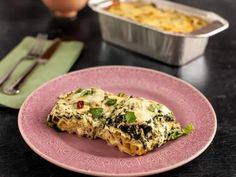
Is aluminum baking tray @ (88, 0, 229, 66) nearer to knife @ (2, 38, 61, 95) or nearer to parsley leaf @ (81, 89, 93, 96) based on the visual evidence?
knife @ (2, 38, 61, 95)

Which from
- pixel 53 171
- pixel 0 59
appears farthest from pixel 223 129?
pixel 0 59

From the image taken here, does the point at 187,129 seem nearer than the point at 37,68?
Yes

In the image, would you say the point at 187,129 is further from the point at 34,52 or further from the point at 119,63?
the point at 34,52

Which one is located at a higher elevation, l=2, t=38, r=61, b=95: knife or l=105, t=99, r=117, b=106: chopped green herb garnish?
l=105, t=99, r=117, b=106: chopped green herb garnish

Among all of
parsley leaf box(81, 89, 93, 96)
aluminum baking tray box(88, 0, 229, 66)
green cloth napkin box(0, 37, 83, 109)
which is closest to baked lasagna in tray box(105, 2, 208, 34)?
aluminum baking tray box(88, 0, 229, 66)

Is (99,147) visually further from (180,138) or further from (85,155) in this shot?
(180,138)

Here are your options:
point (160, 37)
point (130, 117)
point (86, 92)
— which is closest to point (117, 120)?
point (130, 117)

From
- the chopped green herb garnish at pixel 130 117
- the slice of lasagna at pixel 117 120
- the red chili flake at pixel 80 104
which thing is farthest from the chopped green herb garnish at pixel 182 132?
the red chili flake at pixel 80 104

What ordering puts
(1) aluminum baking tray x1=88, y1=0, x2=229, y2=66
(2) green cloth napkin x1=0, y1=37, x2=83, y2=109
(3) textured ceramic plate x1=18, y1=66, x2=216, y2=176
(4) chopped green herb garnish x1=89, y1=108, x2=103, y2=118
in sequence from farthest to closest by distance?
(1) aluminum baking tray x1=88, y1=0, x2=229, y2=66 → (2) green cloth napkin x1=0, y1=37, x2=83, y2=109 → (4) chopped green herb garnish x1=89, y1=108, x2=103, y2=118 → (3) textured ceramic plate x1=18, y1=66, x2=216, y2=176
